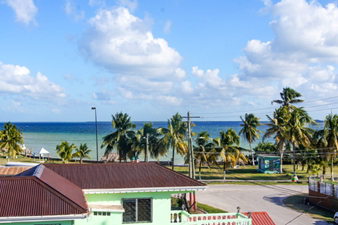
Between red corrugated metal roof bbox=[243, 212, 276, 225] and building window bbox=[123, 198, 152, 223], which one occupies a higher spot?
building window bbox=[123, 198, 152, 223]

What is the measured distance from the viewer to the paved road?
31766 millimetres

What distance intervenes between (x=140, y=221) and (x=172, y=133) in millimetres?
32339

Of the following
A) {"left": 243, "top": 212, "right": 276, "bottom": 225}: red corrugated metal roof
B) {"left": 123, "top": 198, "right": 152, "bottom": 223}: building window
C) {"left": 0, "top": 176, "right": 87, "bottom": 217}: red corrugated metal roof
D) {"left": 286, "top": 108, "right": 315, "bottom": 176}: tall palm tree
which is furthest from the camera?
{"left": 286, "top": 108, "right": 315, "bottom": 176}: tall palm tree

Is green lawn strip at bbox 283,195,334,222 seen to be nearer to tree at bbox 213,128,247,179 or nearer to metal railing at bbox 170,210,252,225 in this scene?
tree at bbox 213,128,247,179

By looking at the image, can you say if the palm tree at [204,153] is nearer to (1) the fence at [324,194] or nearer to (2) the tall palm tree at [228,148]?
(2) the tall palm tree at [228,148]

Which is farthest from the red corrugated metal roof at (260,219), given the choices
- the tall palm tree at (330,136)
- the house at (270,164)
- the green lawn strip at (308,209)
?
the house at (270,164)

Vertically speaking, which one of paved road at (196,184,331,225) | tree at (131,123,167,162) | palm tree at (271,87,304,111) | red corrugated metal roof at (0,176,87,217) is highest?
palm tree at (271,87,304,111)

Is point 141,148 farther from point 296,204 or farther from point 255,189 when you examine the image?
point 296,204

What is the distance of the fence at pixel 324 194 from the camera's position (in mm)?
34906

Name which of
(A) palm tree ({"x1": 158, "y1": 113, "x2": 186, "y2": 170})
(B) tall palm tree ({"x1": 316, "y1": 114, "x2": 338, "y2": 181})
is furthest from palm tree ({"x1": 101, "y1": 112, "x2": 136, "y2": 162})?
(B) tall palm tree ({"x1": 316, "y1": 114, "x2": 338, "y2": 181})

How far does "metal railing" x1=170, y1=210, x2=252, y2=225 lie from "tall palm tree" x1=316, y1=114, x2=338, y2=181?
38.1 metres

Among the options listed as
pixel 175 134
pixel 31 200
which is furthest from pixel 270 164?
pixel 31 200

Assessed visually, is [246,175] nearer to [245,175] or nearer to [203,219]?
[245,175]

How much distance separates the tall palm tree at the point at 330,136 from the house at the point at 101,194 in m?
38.4
